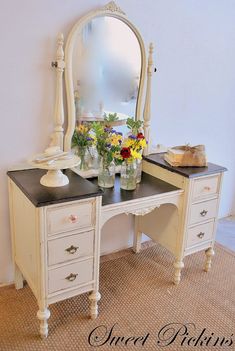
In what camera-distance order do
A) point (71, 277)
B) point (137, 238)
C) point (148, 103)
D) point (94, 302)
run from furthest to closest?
point (137, 238) → point (148, 103) → point (94, 302) → point (71, 277)

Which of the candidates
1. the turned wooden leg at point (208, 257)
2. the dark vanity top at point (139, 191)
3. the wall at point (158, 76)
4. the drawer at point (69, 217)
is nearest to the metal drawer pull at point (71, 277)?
the drawer at point (69, 217)

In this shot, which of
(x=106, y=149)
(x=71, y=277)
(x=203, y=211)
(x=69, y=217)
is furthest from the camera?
(x=203, y=211)

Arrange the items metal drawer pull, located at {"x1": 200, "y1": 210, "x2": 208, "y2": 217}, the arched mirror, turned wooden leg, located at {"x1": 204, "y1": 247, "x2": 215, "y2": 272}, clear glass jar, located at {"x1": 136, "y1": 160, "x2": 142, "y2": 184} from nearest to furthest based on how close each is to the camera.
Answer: the arched mirror
clear glass jar, located at {"x1": 136, "y1": 160, "x2": 142, "y2": 184}
metal drawer pull, located at {"x1": 200, "y1": 210, "x2": 208, "y2": 217}
turned wooden leg, located at {"x1": 204, "y1": 247, "x2": 215, "y2": 272}

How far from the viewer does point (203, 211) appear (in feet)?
6.89

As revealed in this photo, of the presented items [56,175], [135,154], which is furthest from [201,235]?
[56,175]

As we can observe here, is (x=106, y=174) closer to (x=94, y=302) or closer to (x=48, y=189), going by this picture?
(x=48, y=189)

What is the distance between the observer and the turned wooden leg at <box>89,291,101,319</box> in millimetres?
1771

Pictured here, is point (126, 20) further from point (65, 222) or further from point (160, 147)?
point (65, 222)

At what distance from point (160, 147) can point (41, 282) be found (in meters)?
1.25

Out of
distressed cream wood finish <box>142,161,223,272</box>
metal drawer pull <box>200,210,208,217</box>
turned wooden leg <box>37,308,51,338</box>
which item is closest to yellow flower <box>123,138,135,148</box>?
distressed cream wood finish <box>142,161,223,272</box>

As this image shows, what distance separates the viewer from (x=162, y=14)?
2172mm

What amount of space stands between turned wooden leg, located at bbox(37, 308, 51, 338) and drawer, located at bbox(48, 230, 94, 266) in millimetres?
261

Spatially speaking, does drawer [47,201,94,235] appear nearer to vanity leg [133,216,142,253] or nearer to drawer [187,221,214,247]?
drawer [187,221,214,247]

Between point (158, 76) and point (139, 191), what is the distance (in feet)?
2.80
